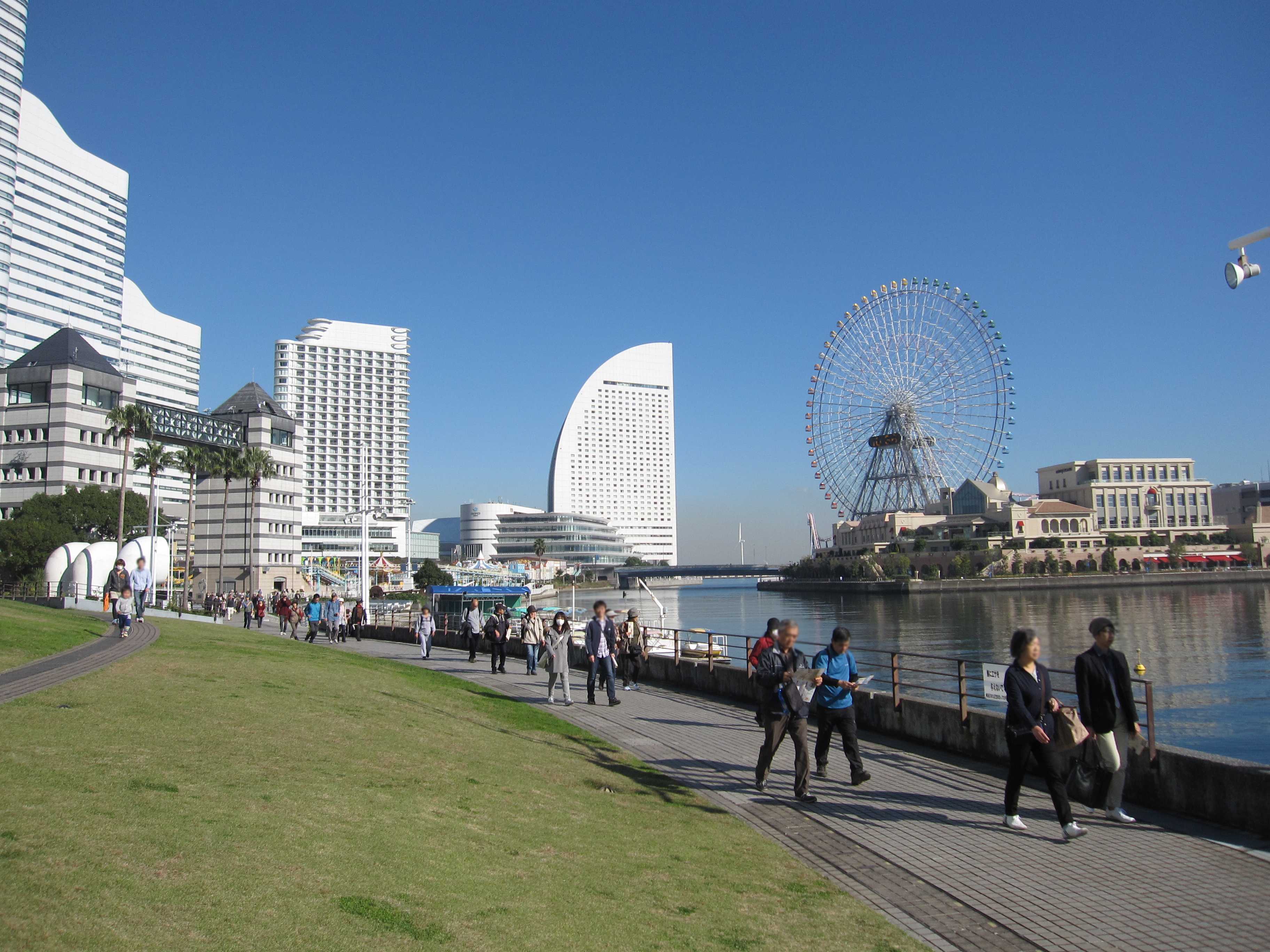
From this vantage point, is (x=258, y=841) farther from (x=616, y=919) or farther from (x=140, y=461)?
(x=140, y=461)

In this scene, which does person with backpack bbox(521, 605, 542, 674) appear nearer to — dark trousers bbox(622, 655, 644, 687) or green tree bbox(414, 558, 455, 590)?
dark trousers bbox(622, 655, 644, 687)

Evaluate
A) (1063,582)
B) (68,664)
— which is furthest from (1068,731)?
(1063,582)

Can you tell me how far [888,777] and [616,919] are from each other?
6.25 meters

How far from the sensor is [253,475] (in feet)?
251

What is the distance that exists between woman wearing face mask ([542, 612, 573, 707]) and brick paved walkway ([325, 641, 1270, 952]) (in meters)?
5.20

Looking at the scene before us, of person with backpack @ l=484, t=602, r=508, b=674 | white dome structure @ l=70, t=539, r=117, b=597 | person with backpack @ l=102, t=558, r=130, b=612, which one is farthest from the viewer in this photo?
white dome structure @ l=70, t=539, r=117, b=597

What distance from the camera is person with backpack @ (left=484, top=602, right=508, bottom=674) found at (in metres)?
25.4

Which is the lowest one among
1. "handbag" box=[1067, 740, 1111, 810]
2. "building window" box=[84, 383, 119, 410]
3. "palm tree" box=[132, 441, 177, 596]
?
"handbag" box=[1067, 740, 1111, 810]

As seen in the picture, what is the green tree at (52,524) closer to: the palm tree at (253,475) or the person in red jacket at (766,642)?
the palm tree at (253,475)

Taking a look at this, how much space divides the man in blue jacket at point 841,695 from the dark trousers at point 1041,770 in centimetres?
198

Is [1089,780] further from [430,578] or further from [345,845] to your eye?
[430,578]

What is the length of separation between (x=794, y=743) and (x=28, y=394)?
87.0 meters

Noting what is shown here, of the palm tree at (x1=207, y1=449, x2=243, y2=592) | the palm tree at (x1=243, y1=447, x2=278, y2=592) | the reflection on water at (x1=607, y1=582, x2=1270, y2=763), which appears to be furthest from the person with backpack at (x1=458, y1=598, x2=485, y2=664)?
the palm tree at (x1=243, y1=447, x2=278, y2=592)

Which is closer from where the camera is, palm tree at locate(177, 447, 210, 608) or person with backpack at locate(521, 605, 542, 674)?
person with backpack at locate(521, 605, 542, 674)
